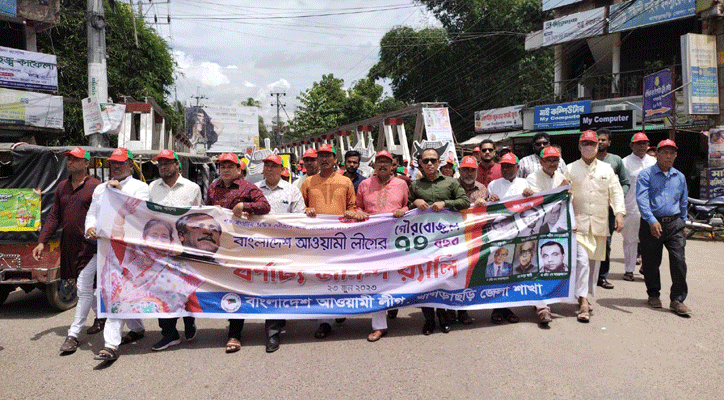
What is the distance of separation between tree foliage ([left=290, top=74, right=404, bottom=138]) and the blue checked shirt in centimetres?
3136

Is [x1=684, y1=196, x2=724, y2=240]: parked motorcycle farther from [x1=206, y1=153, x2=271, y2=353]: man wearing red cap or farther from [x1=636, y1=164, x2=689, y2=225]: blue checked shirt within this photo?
[x1=206, y1=153, x2=271, y2=353]: man wearing red cap

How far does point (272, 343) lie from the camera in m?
4.58

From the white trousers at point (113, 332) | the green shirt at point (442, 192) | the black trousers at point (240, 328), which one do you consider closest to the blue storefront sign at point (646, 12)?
the green shirt at point (442, 192)

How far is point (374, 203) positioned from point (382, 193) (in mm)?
131

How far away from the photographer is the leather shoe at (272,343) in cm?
454

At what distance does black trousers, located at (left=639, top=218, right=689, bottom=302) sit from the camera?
535 centimetres

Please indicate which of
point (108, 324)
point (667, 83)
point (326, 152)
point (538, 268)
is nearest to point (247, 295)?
point (108, 324)

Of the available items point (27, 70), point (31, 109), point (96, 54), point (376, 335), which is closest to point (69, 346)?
point (376, 335)

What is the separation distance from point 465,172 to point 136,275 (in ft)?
11.1

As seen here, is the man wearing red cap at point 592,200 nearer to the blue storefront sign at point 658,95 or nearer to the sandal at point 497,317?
the sandal at point 497,317

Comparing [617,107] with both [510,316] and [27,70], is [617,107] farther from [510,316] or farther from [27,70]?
[27,70]

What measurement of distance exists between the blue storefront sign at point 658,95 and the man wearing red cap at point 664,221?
327 inches

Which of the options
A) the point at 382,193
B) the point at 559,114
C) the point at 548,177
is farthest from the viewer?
the point at 559,114

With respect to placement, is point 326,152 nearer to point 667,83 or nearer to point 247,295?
point 247,295
